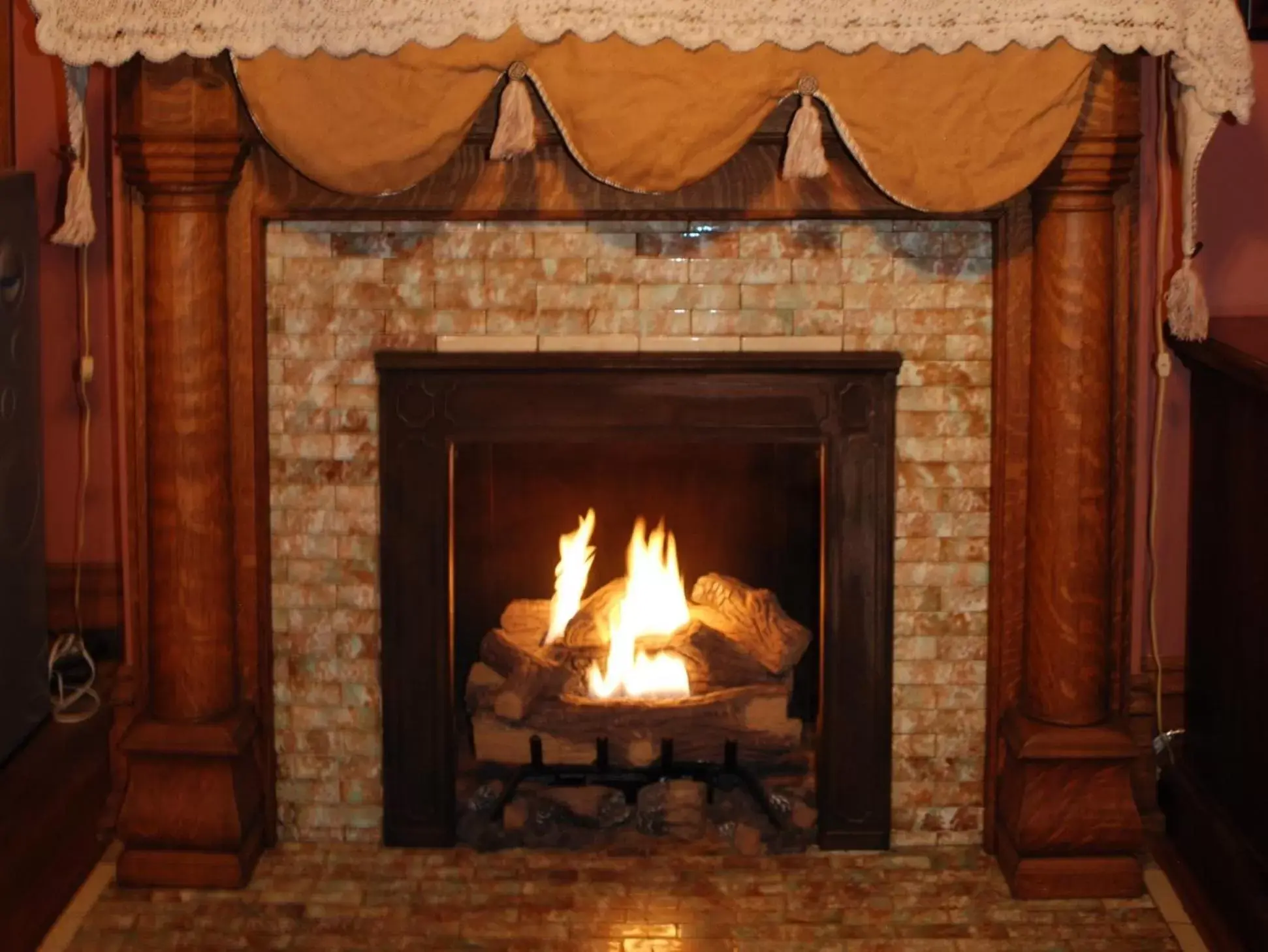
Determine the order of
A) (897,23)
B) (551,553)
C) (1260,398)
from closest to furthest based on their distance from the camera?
(897,23) → (1260,398) → (551,553)

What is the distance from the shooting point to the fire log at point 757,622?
3.19 m

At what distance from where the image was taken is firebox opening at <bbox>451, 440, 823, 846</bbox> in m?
3.17

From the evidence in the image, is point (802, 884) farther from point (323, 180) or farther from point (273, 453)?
point (323, 180)

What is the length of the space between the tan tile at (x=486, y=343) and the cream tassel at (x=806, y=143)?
A: 546 mm

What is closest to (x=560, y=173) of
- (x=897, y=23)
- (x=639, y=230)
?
(x=639, y=230)

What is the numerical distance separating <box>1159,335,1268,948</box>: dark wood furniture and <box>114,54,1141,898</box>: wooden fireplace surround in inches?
5.4

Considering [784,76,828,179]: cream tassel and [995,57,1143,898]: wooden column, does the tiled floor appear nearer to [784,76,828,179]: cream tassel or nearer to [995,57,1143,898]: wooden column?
[995,57,1143,898]: wooden column

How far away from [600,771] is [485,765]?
20 centimetres

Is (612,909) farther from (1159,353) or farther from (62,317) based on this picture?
(62,317)

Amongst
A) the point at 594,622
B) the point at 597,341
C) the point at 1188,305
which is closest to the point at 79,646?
the point at 594,622

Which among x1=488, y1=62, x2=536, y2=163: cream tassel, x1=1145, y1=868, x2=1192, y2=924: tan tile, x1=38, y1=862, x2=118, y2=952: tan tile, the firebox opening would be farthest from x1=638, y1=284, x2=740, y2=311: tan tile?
x1=38, y1=862, x2=118, y2=952: tan tile

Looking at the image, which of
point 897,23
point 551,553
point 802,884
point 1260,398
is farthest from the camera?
point 551,553

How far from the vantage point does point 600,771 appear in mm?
3242

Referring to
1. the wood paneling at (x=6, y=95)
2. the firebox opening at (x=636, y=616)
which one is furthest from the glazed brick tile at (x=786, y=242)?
the wood paneling at (x=6, y=95)
